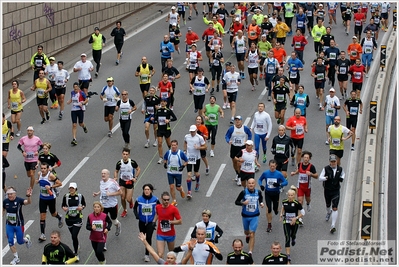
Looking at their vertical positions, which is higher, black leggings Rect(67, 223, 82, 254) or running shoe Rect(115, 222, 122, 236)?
black leggings Rect(67, 223, 82, 254)

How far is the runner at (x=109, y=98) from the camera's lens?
2380cm

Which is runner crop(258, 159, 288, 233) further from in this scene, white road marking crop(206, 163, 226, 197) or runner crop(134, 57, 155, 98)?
runner crop(134, 57, 155, 98)

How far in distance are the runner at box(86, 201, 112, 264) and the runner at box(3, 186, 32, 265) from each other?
1.46m

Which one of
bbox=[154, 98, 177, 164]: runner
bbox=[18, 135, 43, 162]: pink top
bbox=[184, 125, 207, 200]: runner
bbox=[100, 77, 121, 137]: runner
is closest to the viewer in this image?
bbox=[184, 125, 207, 200]: runner

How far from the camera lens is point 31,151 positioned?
68.0ft

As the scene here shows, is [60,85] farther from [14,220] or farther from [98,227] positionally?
[98,227]

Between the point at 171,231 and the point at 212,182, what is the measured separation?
470 cm

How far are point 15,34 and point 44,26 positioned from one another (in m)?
2.18

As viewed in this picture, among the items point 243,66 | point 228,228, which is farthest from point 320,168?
point 243,66

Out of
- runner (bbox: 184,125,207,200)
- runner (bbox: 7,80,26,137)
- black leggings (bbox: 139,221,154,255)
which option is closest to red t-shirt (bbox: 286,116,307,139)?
runner (bbox: 184,125,207,200)

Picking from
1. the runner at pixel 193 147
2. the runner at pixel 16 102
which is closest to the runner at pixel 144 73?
the runner at pixel 16 102

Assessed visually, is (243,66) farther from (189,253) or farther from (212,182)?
(189,253)

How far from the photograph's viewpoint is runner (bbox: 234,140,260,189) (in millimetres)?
19656

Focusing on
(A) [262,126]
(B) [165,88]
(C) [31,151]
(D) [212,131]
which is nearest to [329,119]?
(A) [262,126]
